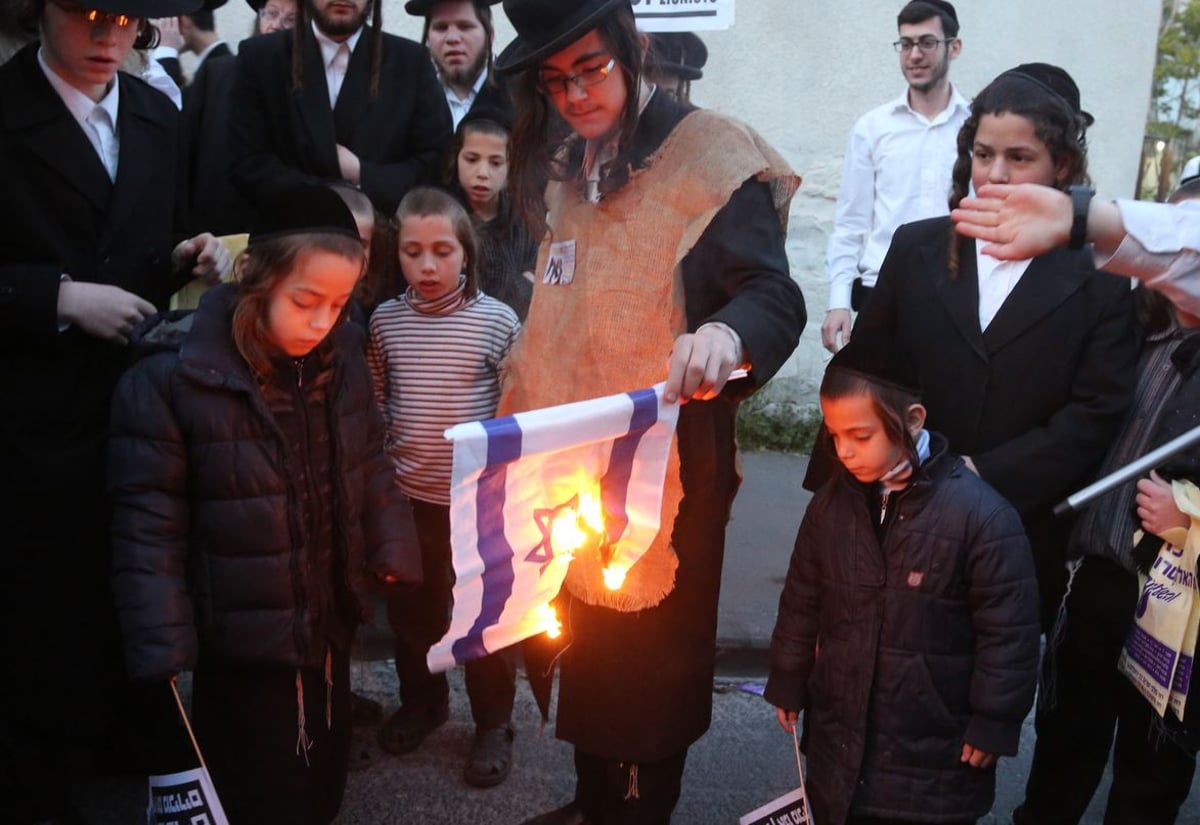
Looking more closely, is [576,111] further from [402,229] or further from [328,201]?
[402,229]

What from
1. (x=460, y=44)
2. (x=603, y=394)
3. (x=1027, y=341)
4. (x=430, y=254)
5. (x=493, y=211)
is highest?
(x=460, y=44)

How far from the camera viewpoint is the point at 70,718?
271 centimetres

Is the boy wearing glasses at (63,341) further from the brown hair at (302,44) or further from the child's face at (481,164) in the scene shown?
the child's face at (481,164)

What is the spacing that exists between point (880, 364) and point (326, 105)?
226 cm

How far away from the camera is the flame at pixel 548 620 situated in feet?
7.98

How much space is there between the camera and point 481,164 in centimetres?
389

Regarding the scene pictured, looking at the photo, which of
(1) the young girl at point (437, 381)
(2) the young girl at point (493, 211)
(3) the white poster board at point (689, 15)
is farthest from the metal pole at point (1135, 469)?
(3) the white poster board at point (689, 15)

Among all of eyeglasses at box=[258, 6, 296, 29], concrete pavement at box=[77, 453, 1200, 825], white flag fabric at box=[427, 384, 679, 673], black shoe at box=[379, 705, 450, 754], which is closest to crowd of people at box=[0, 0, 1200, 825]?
white flag fabric at box=[427, 384, 679, 673]

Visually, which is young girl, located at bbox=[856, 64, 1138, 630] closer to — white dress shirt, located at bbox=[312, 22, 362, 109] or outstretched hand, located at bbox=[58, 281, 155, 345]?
outstretched hand, located at bbox=[58, 281, 155, 345]

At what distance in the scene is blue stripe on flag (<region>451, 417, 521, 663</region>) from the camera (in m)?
2.07

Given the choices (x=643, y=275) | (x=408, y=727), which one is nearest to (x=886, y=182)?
(x=643, y=275)

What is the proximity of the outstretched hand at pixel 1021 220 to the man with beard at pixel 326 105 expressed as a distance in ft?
7.65

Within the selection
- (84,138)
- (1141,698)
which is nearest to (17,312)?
(84,138)

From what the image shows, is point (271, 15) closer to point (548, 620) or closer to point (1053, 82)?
point (1053, 82)
